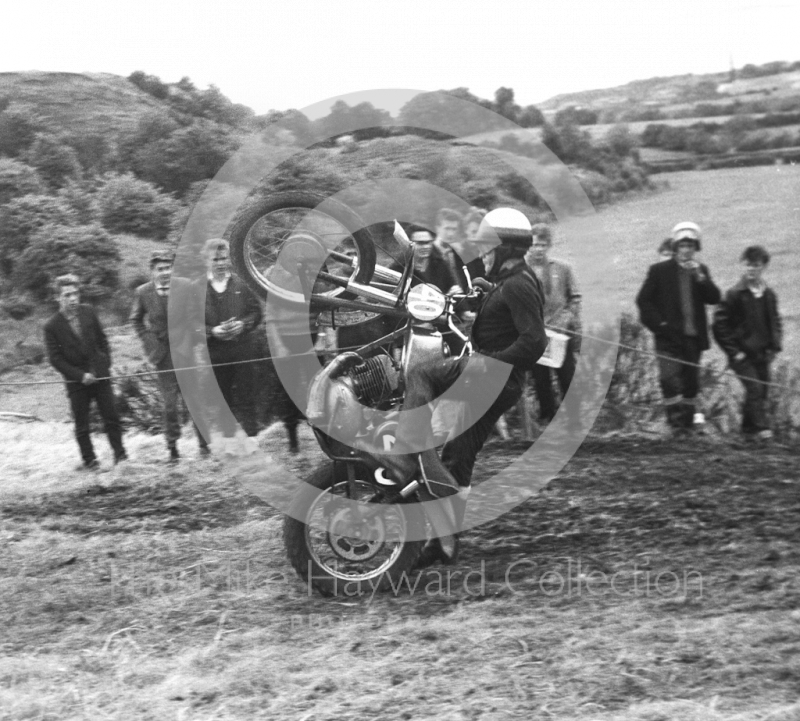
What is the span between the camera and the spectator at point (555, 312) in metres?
6.57

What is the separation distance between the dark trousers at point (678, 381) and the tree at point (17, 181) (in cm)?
498

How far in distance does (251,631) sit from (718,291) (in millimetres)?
3551

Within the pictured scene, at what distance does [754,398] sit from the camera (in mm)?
6379

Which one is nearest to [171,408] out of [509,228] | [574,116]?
[509,228]

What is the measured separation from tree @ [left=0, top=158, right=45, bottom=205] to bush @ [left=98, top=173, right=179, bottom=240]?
1.66 feet

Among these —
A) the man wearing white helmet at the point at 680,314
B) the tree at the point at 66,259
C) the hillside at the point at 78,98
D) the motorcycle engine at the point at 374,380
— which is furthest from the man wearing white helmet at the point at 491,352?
the hillside at the point at 78,98

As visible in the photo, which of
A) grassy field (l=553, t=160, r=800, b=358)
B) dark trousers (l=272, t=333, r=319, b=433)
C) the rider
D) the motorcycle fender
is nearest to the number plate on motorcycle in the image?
the rider

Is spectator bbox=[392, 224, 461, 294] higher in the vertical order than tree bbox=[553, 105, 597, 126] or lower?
lower

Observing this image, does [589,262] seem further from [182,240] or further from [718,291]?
[182,240]

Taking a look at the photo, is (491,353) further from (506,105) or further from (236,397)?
(506,105)

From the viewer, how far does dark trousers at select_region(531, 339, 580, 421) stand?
673 cm

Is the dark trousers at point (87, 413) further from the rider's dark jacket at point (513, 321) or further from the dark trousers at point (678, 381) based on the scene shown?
the dark trousers at point (678, 381)

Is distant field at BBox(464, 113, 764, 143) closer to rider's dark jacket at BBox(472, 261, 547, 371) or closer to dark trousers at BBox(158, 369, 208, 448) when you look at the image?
dark trousers at BBox(158, 369, 208, 448)

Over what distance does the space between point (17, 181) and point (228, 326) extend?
8.27 feet
